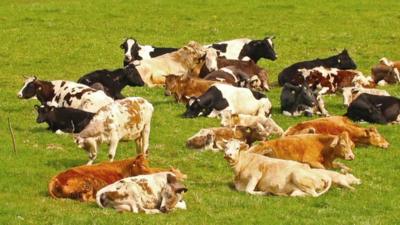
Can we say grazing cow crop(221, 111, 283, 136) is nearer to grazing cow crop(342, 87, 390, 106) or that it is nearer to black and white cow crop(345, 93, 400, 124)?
black and white cow crop(345, 93, 400, 124)

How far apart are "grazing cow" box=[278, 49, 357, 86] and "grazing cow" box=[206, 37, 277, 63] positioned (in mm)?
3263

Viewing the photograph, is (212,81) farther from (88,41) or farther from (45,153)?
(88,41)

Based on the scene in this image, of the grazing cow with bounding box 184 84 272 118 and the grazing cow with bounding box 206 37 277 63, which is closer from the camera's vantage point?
the grazing cow with bounding box 184 84 272 118

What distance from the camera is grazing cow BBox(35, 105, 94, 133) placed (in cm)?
2153

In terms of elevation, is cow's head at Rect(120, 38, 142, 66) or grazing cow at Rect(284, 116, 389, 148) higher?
grazing cow at Rect(284, 116, 389, 148)

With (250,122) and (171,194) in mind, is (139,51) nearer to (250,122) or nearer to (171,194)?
(250,122)

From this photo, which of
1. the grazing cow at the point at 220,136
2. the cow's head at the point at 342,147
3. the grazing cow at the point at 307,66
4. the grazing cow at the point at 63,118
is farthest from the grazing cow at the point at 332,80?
the cow's head at the point at 342,147

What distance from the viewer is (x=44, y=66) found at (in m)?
33.4

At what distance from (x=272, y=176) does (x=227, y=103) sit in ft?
25.4

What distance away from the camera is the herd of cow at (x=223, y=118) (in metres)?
15.6

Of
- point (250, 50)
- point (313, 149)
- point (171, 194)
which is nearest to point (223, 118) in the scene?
point (313, 149)

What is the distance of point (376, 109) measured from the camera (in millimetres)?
23281

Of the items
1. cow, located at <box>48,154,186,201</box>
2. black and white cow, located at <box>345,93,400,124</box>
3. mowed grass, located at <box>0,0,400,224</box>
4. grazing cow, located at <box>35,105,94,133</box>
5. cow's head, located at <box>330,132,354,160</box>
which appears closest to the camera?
mowed grass, located at <box>0,0,400,224</box>

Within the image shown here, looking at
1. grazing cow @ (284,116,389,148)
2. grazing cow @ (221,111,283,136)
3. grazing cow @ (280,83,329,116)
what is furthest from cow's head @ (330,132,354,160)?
grazing cow @ (280,83,329,116)
